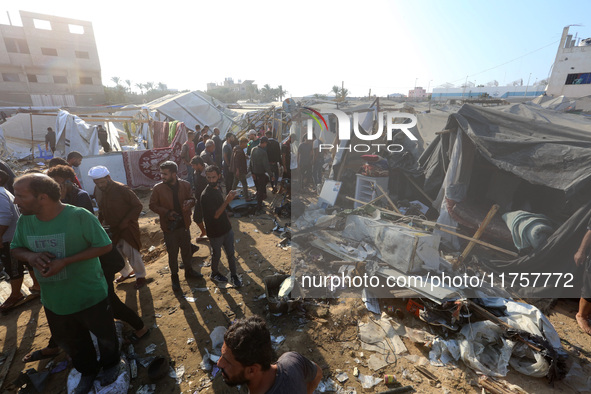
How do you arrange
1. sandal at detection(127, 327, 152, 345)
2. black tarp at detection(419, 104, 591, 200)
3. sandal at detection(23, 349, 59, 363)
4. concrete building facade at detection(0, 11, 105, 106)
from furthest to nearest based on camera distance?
1. concrete building facade at detection(0, 11, 105, 106)
2. black tarp at detection(419, 104, 591, 200)
3. sandal at detection(127, 327, 152, 345)
4. sandal at detection(23, 349, 59, 363)

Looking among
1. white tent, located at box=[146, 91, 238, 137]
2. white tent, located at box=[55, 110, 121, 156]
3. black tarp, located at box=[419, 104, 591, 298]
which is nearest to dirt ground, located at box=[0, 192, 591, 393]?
black tarp, located at box=[419, 104, 591, 298]

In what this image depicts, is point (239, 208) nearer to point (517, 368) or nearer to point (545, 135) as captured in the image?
point (517, 368)

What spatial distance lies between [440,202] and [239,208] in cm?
508

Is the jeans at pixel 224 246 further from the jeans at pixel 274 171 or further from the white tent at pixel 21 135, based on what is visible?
the white tent at pixel 21 135

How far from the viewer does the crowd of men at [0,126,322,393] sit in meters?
1.48

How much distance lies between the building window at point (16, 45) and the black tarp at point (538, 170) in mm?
44187

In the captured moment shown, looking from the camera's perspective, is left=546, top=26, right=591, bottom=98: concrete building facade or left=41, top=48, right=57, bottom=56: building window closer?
left=546, top=26, right=591, bottom=98: concrete building facade

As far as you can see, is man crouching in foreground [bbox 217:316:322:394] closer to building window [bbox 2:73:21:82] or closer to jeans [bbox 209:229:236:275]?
jeans [bbox 209:229:236:275]

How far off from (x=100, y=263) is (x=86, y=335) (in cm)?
64

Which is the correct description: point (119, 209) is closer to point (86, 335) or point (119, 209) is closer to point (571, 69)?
point (86, 335)

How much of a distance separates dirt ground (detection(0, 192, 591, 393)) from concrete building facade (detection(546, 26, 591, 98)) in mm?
40161

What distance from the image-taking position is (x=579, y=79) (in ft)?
97.5

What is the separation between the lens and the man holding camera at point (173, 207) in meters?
3.75

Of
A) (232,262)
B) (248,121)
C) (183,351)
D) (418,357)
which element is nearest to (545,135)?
→ (418,357)
